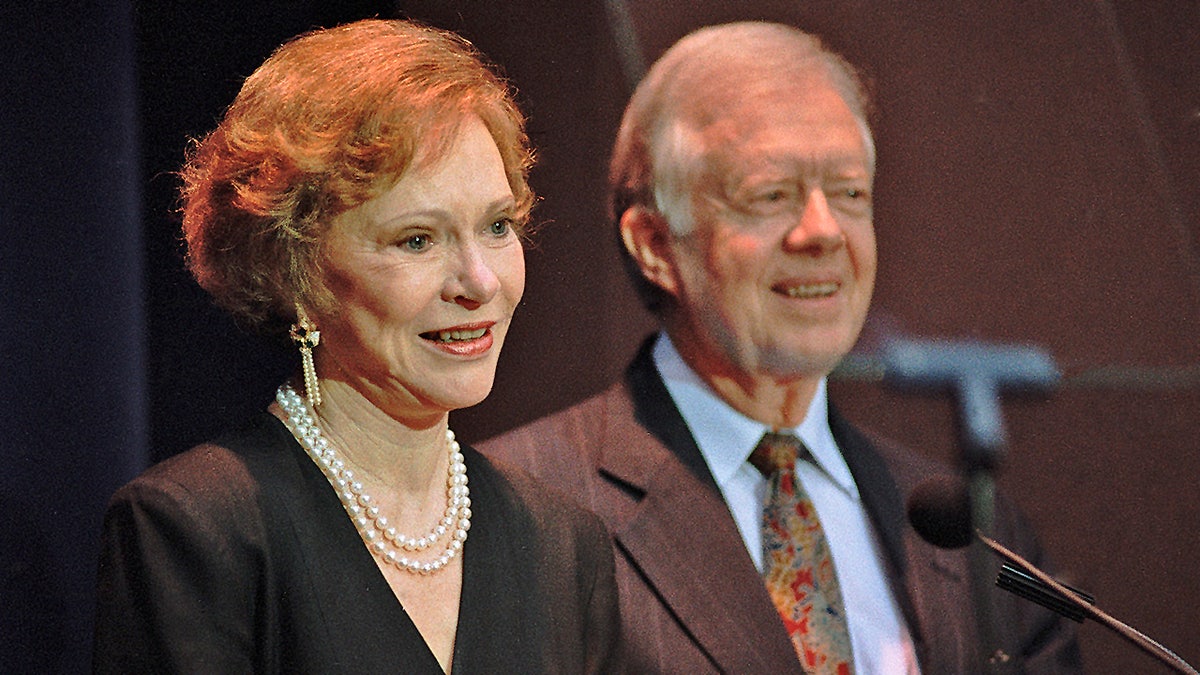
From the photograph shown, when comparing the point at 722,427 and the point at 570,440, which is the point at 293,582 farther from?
the point at 722,427

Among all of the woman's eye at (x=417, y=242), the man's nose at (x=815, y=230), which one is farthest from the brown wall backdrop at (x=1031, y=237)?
the woman's eye at (x=417, y=242)

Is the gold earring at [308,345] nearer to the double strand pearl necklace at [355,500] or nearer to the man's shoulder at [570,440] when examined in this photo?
the double strand pearl necklace at [355,500]

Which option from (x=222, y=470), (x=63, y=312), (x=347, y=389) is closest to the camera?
(x=222, y=470)

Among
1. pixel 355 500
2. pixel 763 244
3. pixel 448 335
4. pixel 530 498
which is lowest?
pixel 355 500

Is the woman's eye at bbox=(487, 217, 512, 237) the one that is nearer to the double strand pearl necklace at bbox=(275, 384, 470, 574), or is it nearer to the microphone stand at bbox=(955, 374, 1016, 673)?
the double strand pearl necklace at bbox=(275, 384, 470, 574)

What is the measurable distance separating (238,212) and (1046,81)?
4.32ft

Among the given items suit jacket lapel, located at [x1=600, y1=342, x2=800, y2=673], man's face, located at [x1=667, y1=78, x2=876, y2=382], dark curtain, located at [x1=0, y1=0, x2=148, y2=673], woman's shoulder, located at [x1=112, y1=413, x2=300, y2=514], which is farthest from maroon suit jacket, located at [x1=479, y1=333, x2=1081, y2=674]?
dark curtain, located at [x1=0, y1=0, x2=148, y2=673]

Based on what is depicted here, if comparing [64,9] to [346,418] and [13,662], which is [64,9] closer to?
[346,418]

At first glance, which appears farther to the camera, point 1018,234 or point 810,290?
point 1018,234

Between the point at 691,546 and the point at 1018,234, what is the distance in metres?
0.76

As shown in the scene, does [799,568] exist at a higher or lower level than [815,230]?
lower

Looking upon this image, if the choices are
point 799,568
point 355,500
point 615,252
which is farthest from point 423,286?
point 799,568

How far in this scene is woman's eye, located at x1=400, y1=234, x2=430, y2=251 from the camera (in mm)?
1685

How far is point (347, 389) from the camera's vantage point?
1727 mm
